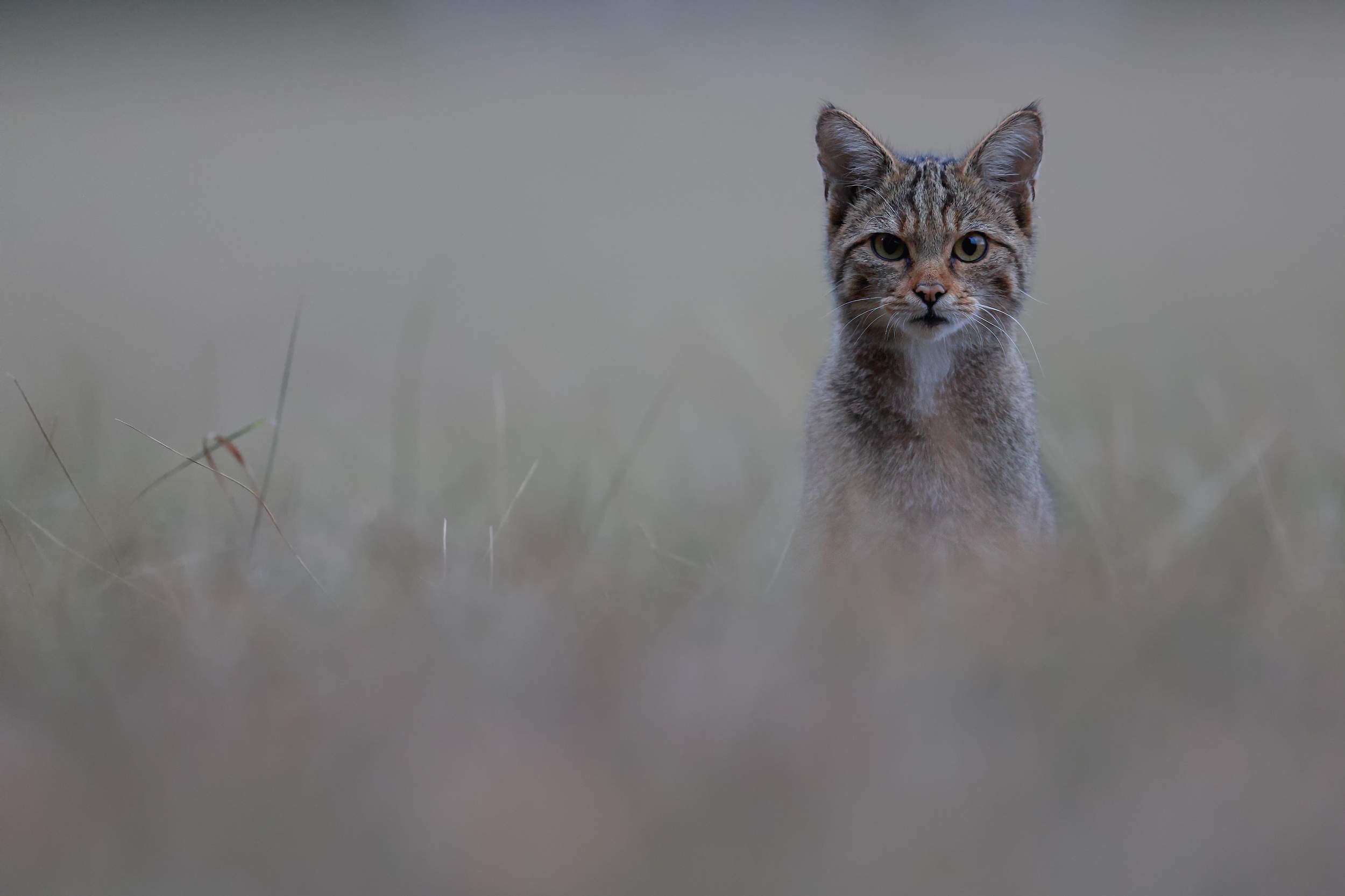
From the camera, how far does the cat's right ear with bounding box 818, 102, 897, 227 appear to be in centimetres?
371

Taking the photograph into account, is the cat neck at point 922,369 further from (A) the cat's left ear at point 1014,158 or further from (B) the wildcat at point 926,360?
(A) the cat's left ear at point 1014,158

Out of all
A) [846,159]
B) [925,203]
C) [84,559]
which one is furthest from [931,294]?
[84,559]

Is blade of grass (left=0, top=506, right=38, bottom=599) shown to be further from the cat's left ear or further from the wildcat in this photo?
the cat's left ear

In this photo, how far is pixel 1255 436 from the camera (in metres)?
3.76

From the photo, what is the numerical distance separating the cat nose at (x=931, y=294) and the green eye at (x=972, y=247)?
290 millimetres

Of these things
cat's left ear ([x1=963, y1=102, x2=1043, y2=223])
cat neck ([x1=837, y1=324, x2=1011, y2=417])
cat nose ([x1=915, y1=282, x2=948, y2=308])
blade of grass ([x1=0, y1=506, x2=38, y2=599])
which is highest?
cat's left ear ([x1=963, y1=102, x2=1043, y2=223])

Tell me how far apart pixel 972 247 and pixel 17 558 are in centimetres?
300

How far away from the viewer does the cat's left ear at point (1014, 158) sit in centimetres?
364

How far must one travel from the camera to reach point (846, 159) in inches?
149

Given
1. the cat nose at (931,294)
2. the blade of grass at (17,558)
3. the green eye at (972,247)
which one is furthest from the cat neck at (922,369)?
the blade of grass at (17,558)

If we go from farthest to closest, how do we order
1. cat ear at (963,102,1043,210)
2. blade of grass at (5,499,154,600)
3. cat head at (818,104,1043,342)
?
1. cat ear at (963,102,1043,210)
2. cat head at (818,104,1043,342)
3. blade of grass at (5,499,154,600)

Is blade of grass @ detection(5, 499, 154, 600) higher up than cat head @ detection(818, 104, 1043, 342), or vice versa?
cat head @ detection(818, 104, 1043, 342)

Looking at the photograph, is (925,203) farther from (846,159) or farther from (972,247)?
(846,159)

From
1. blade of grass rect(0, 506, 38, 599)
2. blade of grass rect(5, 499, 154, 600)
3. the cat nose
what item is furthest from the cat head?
blade of grass rect(0, 506, 38, 599)
